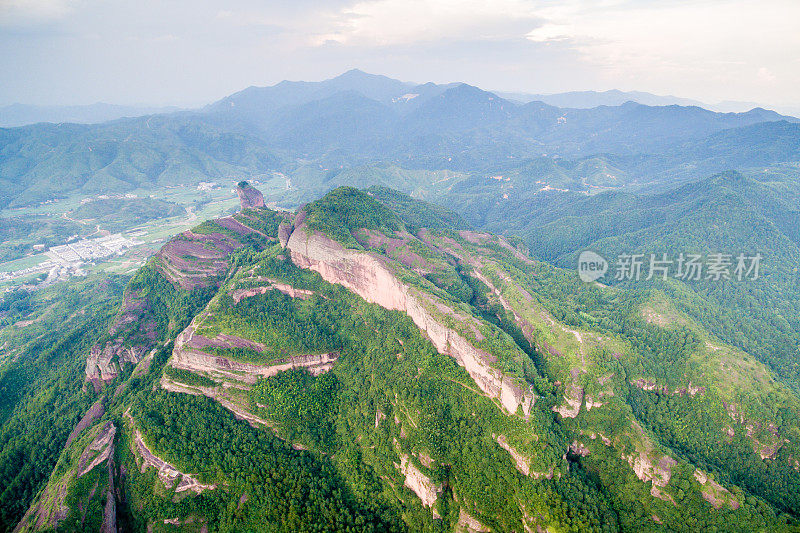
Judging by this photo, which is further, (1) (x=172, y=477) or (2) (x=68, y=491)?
(1) (x=172, y=477)

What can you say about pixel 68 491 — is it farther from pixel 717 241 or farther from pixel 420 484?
pixel 717 241

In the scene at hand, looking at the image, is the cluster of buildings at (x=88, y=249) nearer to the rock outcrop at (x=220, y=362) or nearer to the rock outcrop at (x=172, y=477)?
the rock outcrop at (x=220, y=362)

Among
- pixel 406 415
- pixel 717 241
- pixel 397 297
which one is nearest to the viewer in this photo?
pixel 406 415

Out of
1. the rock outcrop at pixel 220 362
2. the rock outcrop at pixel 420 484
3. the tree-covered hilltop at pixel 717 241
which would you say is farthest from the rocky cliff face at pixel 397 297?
the tree-covered hilltop at pixel 717 241

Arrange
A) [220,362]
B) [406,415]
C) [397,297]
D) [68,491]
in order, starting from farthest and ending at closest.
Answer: [397,297] → [220,362] → [406,415] → [68,491]

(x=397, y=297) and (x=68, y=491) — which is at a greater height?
(x=397, y=297)

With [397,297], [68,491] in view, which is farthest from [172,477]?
[397,297]

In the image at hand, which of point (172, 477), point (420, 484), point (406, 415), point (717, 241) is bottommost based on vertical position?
point (717, 241)
